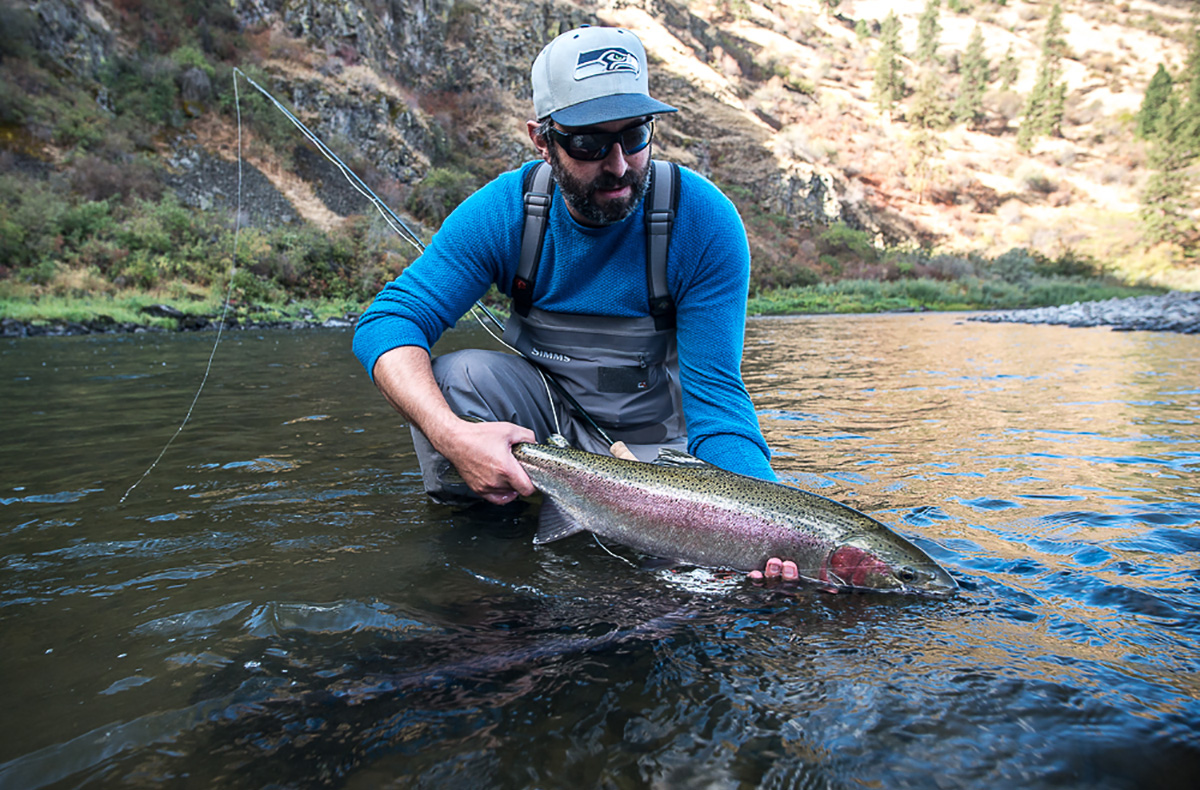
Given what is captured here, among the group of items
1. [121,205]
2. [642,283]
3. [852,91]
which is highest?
[852,91]

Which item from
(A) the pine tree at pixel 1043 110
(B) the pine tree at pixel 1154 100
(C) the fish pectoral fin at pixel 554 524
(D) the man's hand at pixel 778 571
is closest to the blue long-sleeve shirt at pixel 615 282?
(D) the man's hand at pixel 778 571

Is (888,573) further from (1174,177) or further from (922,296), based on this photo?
(1174,177)

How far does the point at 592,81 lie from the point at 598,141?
22 cm

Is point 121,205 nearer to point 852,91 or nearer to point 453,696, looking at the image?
point 453,696

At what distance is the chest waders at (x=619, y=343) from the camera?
3.06m

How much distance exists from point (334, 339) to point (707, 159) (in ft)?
121

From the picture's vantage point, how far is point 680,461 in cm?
261

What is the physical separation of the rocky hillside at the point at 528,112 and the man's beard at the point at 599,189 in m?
24.8

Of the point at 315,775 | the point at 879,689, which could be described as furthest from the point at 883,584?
the point at 315,775

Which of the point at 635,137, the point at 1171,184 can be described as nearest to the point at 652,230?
the point at 635,137

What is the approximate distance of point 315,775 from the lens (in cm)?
146

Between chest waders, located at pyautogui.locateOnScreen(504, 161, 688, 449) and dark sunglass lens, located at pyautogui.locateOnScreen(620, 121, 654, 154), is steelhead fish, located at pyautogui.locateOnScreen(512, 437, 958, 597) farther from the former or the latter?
dark sunglass lens, located at pyautogui.locateOnScreen(620, 121, 654, 154)

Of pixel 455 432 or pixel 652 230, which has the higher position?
pixel 652 230

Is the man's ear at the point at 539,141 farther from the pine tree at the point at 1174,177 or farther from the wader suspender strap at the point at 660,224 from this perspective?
the pine tree at the point at 1174,177
